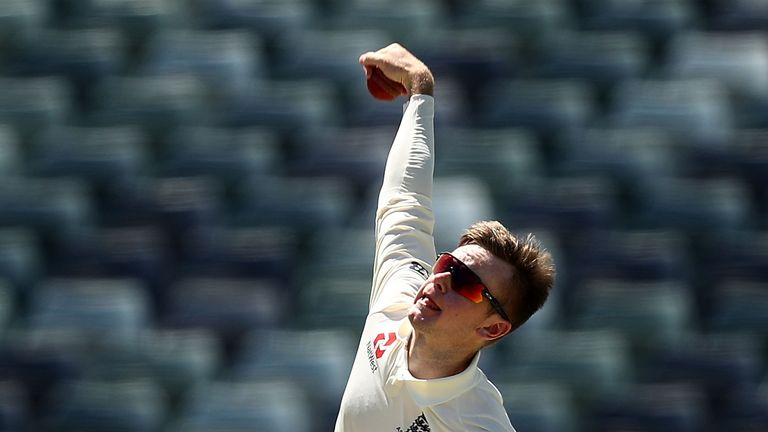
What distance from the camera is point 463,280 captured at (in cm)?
198

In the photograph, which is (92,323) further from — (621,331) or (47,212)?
(621,331)

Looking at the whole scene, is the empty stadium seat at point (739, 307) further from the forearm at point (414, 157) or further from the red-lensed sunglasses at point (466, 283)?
the red-lensed sunglasses at point (466, 283)

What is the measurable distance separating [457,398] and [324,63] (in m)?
3.08

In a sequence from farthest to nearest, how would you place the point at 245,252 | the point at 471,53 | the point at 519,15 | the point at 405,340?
the point at 519,15 < the point at 471,53 < the point at 245,252 < the point at 405,340

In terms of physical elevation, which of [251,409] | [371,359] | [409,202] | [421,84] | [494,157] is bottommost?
[251,409]

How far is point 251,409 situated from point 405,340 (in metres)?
1.70

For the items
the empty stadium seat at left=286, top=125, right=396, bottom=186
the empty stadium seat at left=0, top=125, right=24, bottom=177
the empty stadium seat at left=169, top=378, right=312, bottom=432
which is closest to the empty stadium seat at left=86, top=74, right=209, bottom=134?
the empty stadium seat at left=0, top=125, right=24, bottom=177

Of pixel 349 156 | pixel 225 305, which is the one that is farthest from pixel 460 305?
pixel 349 156

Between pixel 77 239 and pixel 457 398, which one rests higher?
pixel 457 398

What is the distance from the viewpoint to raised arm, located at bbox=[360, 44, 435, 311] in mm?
2252

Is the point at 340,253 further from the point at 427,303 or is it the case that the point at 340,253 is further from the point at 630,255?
the point at 427,303

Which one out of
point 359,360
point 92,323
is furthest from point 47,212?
point 359,360

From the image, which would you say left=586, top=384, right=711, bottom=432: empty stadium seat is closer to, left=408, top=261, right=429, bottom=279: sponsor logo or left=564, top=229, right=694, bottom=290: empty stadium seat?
left=564, top=229, right=694, bottom=290: empty stadium seat

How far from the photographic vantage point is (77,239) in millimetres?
4496
